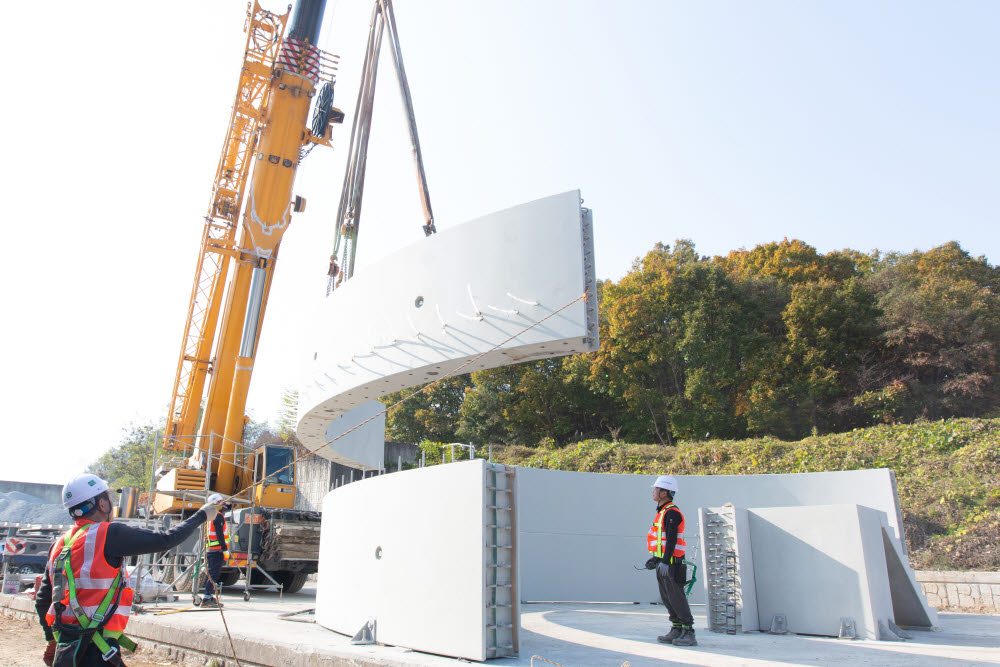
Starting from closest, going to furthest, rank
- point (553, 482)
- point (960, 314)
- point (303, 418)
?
point (303, 418) < point (553, 482) < point (960, 314)

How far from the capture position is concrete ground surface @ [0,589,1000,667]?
5.05 meters

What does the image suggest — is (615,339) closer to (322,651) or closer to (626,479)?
(626,479)

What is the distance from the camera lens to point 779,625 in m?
7.11

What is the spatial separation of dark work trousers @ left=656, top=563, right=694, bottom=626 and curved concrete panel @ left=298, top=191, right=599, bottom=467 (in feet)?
7.38

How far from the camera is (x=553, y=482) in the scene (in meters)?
11.3

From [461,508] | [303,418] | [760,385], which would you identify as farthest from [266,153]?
[760,385]

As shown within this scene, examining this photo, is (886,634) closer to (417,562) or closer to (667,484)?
(667,484)

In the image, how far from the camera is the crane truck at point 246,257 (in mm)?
13555

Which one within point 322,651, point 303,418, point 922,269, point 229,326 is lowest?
point 322,651

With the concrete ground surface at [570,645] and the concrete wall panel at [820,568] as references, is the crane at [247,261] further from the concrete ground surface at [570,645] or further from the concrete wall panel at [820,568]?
the concrete wall panel at [820,568]

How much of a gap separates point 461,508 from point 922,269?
27892 mm

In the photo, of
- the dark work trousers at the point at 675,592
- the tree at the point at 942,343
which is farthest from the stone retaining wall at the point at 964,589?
the tree at the point at 942,343

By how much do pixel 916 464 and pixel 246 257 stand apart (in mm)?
15992

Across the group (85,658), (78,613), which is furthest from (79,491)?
(85,658)
